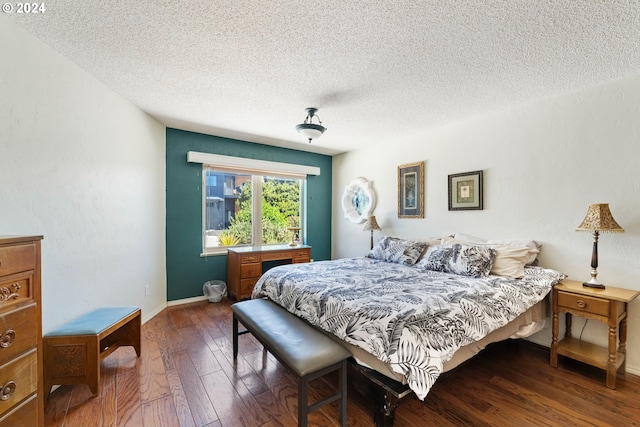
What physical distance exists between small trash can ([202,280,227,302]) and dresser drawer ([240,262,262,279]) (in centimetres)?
45

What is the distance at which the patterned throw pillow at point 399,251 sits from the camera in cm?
311

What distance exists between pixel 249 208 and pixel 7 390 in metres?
3.29

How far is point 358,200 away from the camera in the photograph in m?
4.70

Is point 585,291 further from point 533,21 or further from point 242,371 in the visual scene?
point 242,371

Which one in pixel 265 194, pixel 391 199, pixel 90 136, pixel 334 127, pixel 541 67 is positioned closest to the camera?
pixel 541 67

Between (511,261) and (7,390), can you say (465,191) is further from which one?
(7,390)

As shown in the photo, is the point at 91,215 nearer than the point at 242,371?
No

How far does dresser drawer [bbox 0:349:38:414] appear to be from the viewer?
3.86 feet

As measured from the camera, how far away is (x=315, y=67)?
2.09m

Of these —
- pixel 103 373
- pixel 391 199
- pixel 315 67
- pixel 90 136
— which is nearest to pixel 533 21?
pixel 315 67

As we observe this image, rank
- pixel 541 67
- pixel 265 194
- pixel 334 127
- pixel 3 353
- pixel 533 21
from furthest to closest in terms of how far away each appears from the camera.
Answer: pixel 265 194
pixel 334 127
pixel 541 67
pixel 533 21
pixel 3 353

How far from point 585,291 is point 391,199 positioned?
2397 mm

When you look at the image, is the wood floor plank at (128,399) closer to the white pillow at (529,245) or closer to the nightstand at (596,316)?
the nightstand at (596,316)

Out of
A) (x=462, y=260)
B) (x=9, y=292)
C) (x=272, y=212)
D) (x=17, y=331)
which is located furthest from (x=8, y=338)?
(x=272, y=212)
